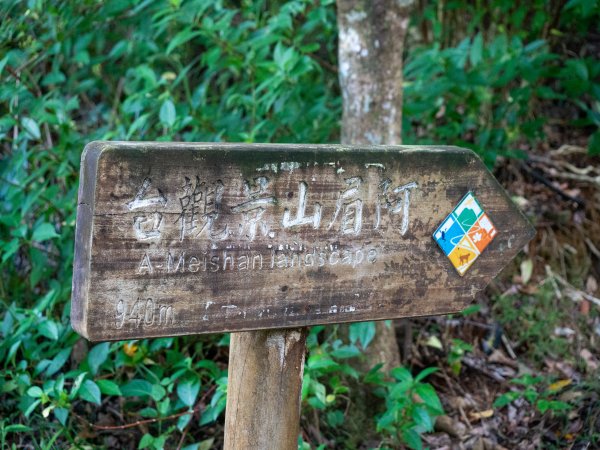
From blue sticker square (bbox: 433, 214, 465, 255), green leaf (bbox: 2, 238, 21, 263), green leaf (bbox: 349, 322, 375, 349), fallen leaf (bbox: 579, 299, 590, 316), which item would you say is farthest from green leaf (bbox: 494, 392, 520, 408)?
green leaf (bbox: 2, 238, 21, 263)

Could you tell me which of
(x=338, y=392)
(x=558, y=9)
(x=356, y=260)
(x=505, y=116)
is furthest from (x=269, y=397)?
(x=558, y=9)

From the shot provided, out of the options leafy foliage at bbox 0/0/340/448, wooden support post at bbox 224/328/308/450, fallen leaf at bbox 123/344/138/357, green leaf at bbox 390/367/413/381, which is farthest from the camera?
fallen leaf at bbox 123/344/138/357

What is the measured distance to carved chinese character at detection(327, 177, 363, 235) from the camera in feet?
4.91

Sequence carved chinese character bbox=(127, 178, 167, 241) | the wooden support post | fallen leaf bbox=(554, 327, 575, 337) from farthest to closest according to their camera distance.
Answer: fallen leaf bbox=(554, 327, 575, 337), the wooden support post, carved chinese character bbox=(127, 178, 167, 241)

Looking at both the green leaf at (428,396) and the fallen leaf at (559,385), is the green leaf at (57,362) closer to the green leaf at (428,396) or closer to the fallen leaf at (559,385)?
the green leaf at (428,396)

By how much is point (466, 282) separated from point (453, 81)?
149cm

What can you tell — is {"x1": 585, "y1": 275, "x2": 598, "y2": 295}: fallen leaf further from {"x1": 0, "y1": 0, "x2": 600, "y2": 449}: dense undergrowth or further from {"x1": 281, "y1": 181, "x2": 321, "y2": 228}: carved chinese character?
{"x1": 281, "y1": 181, "x2": 321, "y2": 228}: carved chinese character

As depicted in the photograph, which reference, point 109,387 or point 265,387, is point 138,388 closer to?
point 109,387

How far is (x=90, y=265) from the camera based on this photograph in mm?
1298

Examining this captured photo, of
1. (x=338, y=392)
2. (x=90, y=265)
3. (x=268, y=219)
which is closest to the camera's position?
(x=90, y=265)

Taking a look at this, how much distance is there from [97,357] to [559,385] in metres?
1.63

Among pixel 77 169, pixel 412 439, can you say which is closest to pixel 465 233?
pixel 412 439

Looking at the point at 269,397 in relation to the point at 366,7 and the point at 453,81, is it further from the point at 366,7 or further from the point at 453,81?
the point at 453,81

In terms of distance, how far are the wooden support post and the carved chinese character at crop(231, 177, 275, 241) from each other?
27 centimetres
